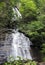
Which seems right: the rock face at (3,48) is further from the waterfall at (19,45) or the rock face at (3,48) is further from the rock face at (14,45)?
the waterfall at (19,45)

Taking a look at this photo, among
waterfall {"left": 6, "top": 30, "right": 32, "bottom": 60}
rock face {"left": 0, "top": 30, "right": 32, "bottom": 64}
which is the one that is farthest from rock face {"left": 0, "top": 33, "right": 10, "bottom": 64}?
waterfall {"left": 6, "top": 30, "right": 32, "bottom": 60}

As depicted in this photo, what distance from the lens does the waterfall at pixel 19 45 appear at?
40.6 feet

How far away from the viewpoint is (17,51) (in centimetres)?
1255

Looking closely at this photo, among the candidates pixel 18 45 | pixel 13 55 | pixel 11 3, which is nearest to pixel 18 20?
pixel 11 3

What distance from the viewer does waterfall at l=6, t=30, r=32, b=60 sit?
1239cm

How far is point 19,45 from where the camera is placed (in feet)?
42.8

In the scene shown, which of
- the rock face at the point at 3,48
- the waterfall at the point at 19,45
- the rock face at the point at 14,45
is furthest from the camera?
the waterfall at the point at 19,45

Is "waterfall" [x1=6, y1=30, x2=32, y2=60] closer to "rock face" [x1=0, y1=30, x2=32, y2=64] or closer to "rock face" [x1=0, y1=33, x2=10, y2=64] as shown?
"rock face" [x1=0, y1=30, x2=32, y2=64]

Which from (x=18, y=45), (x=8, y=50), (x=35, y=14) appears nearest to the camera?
(x=8, y=50)

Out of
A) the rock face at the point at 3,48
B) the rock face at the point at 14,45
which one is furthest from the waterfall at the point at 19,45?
the rock face at the point at 3,48

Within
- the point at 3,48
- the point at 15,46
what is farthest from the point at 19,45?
the point at 3,48

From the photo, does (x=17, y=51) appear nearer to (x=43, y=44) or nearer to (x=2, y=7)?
(x=43, y=44)

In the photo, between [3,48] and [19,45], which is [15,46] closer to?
[19,45]

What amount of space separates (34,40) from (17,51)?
2.10 metres
